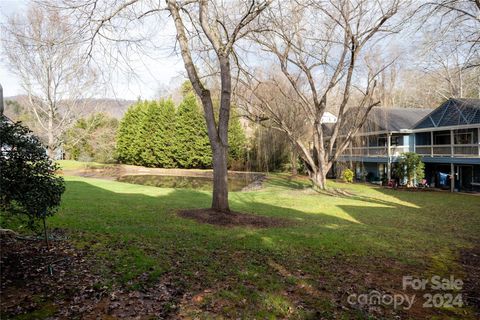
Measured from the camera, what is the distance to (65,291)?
4035 millimetres

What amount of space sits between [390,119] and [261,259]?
26.3 m

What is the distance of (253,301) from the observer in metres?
4.27

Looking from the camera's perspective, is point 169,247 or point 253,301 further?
point 169,247

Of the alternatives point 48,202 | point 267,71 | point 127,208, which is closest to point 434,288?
point 48,202

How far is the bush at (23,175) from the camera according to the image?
4.23 meters

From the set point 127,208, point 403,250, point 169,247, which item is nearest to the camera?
point 169,247

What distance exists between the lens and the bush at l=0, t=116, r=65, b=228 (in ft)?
13.9

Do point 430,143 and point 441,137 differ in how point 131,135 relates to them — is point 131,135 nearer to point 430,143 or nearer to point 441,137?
point 430,143

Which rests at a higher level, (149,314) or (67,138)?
(67,138)

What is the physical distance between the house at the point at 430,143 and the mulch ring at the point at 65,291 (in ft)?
74.4

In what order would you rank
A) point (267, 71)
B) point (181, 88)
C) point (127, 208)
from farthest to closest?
point (181, 88) < point (267, 71) < point (127, 208)

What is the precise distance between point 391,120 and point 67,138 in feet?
107

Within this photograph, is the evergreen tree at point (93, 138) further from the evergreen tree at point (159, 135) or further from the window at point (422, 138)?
the window at point (422, 138)

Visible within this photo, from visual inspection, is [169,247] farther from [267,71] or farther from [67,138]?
[67,138]
